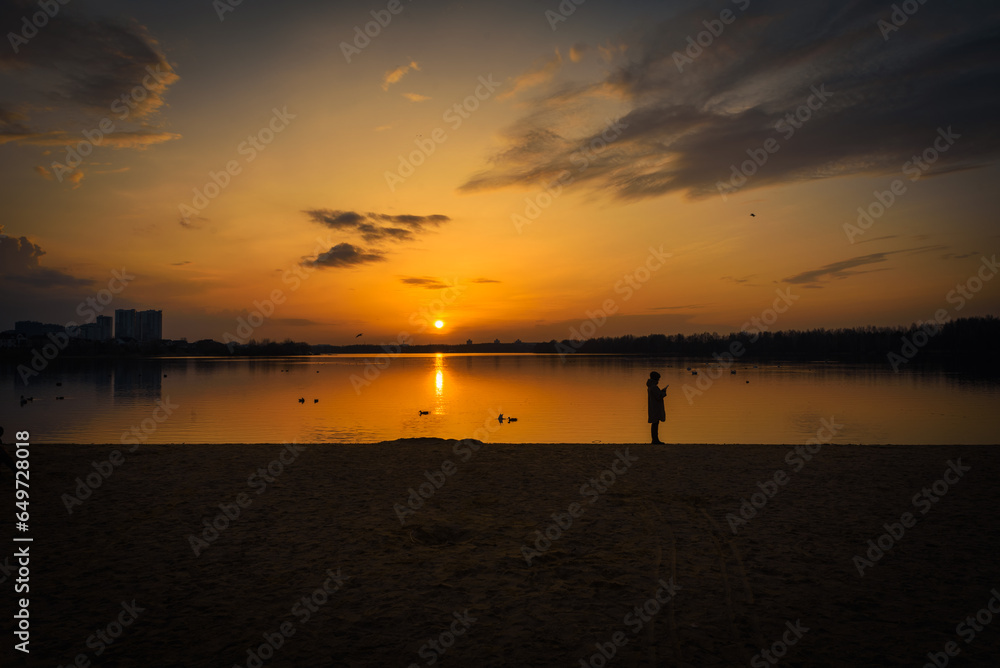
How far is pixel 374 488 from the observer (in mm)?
12281

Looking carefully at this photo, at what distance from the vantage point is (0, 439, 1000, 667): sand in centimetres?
545

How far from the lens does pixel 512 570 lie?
743 centimetres

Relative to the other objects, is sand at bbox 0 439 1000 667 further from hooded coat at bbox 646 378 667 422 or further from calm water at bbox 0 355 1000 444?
calm water at bbox 0 355 1000 444

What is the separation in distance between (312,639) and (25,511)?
8.13 m

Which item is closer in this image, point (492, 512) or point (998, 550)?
point (998, 550)

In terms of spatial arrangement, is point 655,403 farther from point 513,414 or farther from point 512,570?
point 513,414

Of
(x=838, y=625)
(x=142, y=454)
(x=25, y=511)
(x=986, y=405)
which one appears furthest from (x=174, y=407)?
(x=986, y=405)

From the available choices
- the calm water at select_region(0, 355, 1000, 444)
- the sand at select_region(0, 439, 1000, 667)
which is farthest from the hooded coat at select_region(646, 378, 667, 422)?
the calm water at select_region(0, 355, 1000, 444)

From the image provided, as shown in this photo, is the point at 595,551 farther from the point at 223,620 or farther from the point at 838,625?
the point at 223,620

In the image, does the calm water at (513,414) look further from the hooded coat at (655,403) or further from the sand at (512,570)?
the sand at (512,570)

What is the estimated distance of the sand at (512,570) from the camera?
17.9 feet

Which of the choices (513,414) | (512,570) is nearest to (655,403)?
(512,570)

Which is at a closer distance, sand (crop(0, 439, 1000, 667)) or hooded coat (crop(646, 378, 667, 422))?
sand (crop(0, 439, 1000, 667))

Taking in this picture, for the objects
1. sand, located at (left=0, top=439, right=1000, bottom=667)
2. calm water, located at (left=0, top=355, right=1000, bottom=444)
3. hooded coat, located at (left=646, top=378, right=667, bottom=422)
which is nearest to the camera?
sand, located at (left=0, top=439, right=1000, bottom=667)
